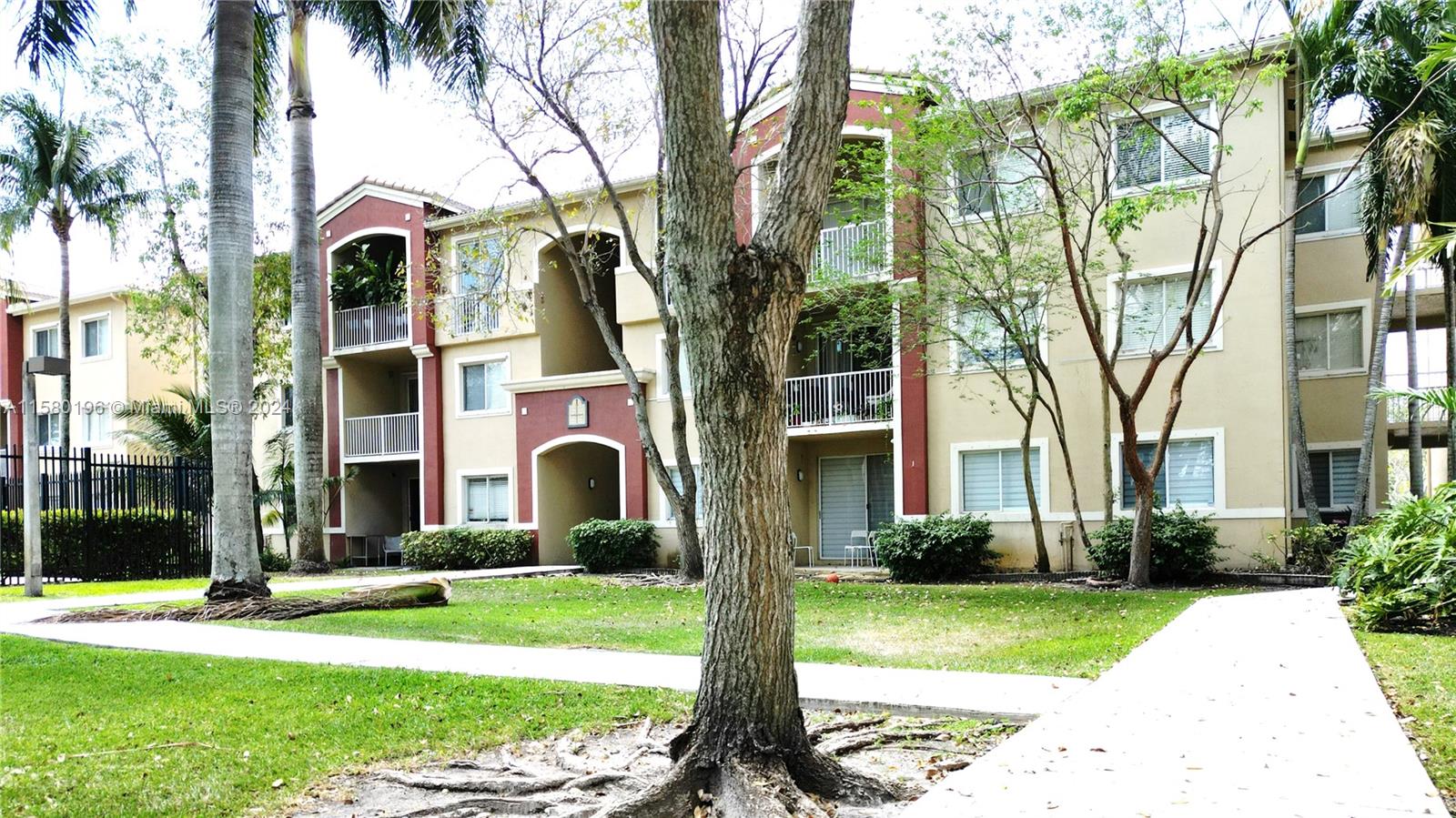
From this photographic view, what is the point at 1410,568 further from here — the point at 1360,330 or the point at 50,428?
the point at 50,428


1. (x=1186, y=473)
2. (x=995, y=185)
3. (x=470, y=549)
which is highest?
(x=995, y=185)

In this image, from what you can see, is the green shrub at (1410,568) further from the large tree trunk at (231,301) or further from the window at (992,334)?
the large tree trunk at (231,301)

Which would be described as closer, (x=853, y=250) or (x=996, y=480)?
(x=853, y=250)

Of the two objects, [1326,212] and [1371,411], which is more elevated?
[1326,212]

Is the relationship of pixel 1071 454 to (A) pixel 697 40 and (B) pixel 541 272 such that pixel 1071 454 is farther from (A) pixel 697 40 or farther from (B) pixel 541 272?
(A) pixel 697 40

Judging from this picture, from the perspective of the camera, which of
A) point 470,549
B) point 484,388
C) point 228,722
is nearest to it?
point 228,722

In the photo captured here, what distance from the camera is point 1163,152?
19.5 m

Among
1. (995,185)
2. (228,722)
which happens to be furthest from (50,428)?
(228,722)

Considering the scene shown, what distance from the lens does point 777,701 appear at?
5.46 m

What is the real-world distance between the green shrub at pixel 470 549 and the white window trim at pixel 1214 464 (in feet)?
43.4

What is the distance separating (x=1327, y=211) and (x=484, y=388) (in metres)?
18.9

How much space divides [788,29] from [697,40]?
11341mm

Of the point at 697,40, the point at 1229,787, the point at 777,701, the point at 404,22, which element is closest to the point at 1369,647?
the point at 1229,787

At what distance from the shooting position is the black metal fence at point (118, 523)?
20594mm
